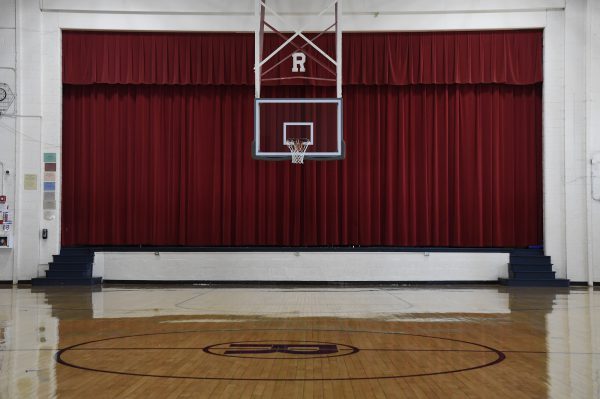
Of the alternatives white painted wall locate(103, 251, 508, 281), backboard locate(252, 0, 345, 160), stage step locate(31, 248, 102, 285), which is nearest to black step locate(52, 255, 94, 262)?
stage step locate(31, 248, 102, 285)

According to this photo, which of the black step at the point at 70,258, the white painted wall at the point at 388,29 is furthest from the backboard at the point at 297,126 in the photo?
the black step at the point at 70,258

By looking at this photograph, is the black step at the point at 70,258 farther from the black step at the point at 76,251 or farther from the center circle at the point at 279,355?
the center circle at the point at 279,355

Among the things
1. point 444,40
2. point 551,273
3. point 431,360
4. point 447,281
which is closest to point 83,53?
point 444,40

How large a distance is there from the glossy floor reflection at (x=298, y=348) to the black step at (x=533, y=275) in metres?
4.63

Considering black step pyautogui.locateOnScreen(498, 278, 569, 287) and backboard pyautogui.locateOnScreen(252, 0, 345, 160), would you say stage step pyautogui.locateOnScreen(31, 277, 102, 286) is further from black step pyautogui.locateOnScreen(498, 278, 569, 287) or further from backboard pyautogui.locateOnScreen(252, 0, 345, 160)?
black step pyautogui.locateOnScreen(498, 278, 569, 287)

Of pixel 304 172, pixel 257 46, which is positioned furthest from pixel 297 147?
pixel 257 46

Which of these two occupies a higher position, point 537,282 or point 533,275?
point 533,275

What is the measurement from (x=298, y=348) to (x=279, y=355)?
1.88 feet

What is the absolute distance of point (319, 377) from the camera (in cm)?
664

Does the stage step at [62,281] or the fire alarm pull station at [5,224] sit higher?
the fire alarm pull station at [5,224]

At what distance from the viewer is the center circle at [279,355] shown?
22.7 ft

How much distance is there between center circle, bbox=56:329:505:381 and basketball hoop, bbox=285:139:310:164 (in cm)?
827

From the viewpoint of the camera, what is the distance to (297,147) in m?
19.0

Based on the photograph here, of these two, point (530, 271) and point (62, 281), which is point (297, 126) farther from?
point (62, 281)
